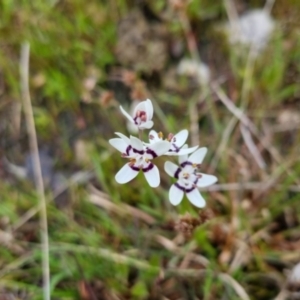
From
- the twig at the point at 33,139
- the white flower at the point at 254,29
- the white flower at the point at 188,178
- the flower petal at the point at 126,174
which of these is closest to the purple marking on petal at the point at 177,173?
the white flower at the point at 188,178

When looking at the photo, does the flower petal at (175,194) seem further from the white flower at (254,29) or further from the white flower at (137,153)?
the white flower at (254,29)

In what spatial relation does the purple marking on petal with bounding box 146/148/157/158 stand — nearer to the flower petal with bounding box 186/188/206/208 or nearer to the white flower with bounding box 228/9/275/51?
the flower petal with bounding box 186/188/206/208

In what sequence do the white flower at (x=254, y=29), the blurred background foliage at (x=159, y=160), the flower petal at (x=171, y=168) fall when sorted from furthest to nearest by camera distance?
the white flower at (x=254, y=29)
the blurred background foliage at (x=159, y=160)
the flower petal at (x=171, y=168)

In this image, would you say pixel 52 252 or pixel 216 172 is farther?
pixel 216 172

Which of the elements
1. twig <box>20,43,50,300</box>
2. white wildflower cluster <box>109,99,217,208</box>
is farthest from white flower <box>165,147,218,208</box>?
twig <box>20,43,50,300</box>

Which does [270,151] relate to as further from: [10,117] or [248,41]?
[10,117]

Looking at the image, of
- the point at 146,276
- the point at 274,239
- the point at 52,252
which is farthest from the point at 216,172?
the point at 52,252
